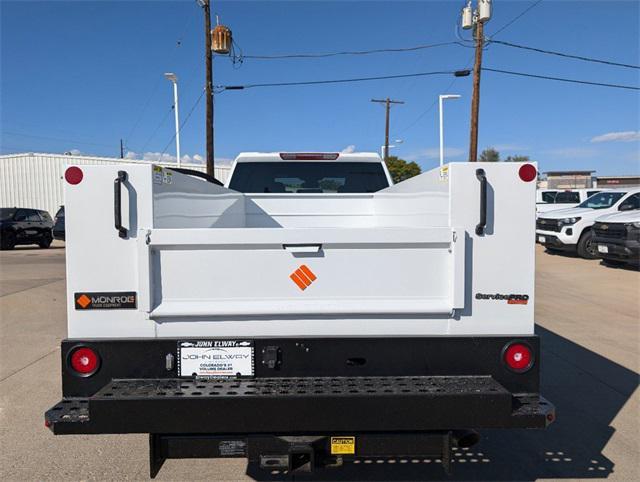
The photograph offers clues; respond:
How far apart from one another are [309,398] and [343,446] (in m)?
0.37

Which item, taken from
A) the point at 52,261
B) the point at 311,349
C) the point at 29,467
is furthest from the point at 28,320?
the point at 52,261

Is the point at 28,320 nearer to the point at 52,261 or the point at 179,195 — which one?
the point at 179,195

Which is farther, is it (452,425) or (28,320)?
(28,320)

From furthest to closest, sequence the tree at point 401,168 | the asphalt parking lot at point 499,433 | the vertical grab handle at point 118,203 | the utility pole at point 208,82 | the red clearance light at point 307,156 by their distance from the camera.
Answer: the tree at point 401,168 → the utility pole at point 208,82 → the red clearance light at point 307,156 → the asphalt parking lot at point 499,433 → the vertical grab handle at point 118,203

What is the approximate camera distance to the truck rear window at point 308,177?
5992mm

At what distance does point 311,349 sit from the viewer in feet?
8.45

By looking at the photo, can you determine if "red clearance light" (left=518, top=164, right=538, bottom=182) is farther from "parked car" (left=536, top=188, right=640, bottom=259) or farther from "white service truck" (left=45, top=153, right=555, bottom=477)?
"parked car" (left=536, top=188, right=640, bottom=259)

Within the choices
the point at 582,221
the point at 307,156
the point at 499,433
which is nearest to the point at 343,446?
the point at 499,433

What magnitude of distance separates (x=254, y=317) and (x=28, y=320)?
6578 millimetres

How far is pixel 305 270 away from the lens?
2592 millimetres

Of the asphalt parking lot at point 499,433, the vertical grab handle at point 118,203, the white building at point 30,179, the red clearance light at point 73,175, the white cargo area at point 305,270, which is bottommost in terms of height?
the asphalt parking lot at point 499,433

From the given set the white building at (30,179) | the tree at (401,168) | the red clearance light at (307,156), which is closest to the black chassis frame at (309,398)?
the red clearance light at (307,156)

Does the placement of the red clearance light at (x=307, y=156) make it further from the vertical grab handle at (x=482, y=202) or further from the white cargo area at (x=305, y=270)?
the vertical grab handle at (x=482, y=202)

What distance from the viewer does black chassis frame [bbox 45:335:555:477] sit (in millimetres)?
2318
